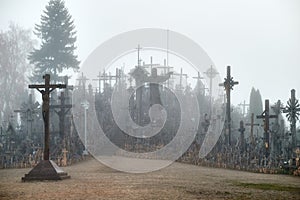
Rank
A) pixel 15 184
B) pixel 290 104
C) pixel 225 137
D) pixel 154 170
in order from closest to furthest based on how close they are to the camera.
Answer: pixel 15 184 < pixel 154 170 < pixel 290 104 < pixel 225 137

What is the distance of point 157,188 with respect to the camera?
48.2 feet

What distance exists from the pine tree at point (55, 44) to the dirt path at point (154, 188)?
35.0 metres

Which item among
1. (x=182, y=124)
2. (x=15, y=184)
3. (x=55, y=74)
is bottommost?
(x=15, y=184)

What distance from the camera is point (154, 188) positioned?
48.2 ft

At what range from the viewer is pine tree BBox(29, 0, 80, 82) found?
53.3 m

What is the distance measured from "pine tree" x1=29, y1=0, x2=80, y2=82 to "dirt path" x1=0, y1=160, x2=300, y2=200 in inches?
1376

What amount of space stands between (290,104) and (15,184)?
1434 cm

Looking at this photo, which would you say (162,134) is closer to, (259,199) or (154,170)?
(154,170)

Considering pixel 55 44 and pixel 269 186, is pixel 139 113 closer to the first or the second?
pixel 55 44

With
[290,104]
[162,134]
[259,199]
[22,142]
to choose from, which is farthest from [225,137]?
[259,199]

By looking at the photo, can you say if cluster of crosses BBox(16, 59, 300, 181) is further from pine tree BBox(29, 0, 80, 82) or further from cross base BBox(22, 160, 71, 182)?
pine tree BBox(29, 0, 80, 82)

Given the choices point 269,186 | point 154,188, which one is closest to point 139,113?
point 269,186

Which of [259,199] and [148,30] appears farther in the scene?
[148,30]

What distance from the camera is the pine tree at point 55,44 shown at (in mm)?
53281
